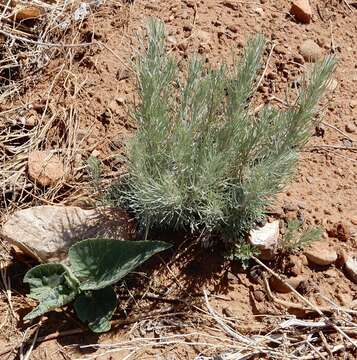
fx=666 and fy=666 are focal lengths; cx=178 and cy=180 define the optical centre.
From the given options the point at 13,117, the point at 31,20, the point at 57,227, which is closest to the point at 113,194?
the point at 57,227

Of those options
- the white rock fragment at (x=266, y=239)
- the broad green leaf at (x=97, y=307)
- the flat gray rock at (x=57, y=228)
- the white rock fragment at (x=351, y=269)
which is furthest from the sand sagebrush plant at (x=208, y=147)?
the white rock fragment at (x=351, y=269)

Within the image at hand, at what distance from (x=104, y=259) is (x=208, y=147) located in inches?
22.4

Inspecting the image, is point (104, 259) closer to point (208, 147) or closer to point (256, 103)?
point (208, 147)

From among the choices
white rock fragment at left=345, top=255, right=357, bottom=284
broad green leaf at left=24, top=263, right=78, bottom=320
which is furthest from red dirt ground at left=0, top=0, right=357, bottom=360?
broad green leaf at left=24, top=263, right=78, bottom=320

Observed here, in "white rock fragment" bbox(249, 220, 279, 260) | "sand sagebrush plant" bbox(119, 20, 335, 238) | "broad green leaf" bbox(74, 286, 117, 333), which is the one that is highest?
"sand sagebrush plant" bbox(119, 20, 335, 238)

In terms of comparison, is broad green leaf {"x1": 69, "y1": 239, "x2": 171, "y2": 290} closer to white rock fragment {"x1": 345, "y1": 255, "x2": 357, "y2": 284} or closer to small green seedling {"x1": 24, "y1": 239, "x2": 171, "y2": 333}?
small green seedling {"x1": 24, "y1": 239, "x2": 171, "y2": 333}

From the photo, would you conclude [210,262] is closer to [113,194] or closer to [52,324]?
[113,194]

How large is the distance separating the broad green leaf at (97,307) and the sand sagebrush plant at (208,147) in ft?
1.00

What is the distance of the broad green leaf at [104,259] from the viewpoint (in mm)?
2410

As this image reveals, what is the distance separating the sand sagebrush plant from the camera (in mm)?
2256

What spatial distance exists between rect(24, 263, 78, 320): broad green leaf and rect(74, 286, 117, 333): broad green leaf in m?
0.05

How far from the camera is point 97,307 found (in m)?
2.47

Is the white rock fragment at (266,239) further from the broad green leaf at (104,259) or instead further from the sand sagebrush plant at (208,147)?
the broad green leaf at (104,259)

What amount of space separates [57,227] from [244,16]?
1.45 meters
